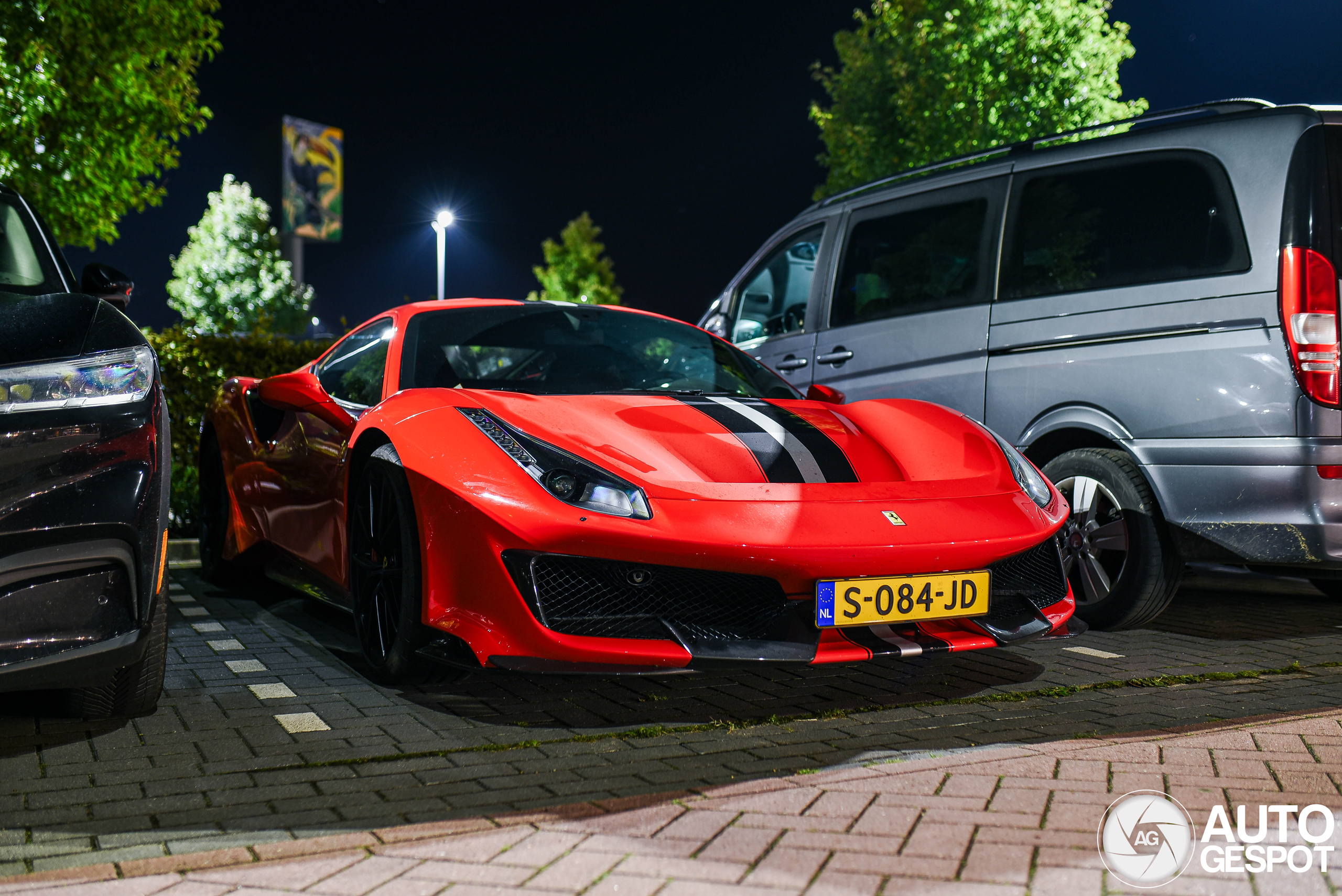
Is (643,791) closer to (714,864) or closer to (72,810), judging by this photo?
(714,864)

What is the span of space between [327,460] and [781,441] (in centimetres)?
166

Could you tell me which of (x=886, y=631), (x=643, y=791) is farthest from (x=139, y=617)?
(x=886, y=631)

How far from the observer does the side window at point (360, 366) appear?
14.3 feet

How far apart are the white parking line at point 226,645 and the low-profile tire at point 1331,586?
514 centimetres

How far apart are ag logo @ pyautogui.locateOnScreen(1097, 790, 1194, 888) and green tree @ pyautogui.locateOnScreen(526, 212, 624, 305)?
4316 cm

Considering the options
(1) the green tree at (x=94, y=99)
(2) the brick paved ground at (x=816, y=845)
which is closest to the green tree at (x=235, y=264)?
(1) the green tree at (x=94, y=99)

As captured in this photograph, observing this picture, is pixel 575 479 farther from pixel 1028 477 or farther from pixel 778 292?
pixel 778 292

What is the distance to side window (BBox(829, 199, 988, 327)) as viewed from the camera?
5695 millimetres

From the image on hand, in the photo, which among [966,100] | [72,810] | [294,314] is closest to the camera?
[72,810]

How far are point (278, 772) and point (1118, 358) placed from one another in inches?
140

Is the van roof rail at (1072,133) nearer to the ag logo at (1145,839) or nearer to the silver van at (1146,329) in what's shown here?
the silver van at (1146,329)

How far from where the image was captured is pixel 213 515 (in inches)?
230

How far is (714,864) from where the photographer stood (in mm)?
2256

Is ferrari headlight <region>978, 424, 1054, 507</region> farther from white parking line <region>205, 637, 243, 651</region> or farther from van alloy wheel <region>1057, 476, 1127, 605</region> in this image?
white parking line <region>205, 637, 243, 651</region>
